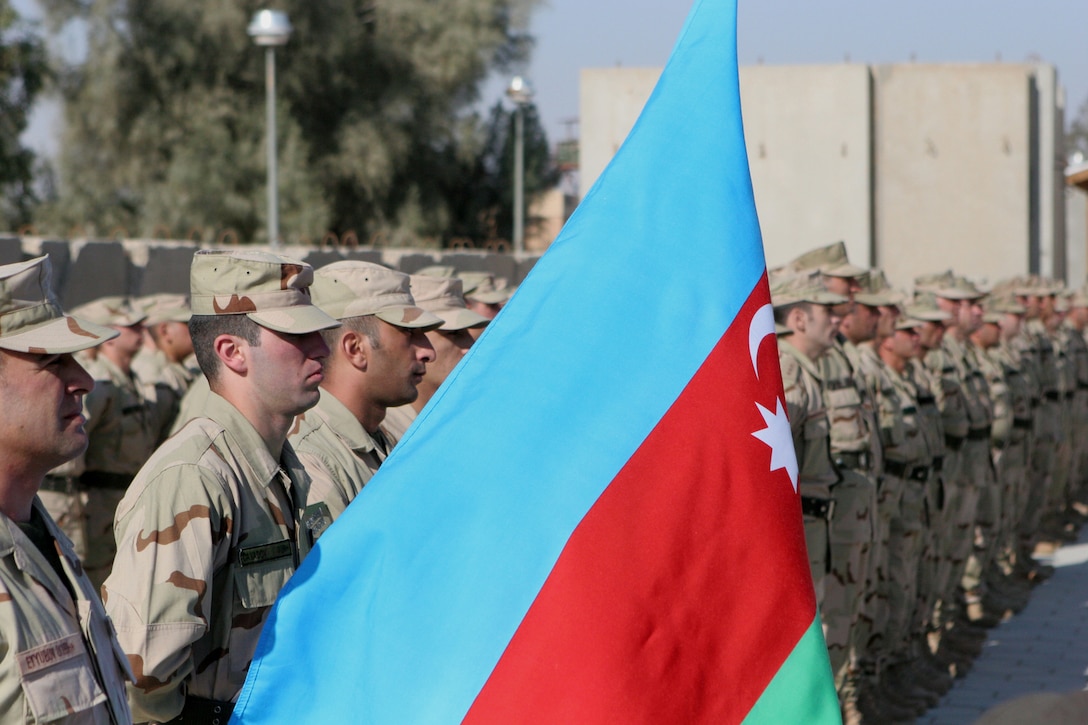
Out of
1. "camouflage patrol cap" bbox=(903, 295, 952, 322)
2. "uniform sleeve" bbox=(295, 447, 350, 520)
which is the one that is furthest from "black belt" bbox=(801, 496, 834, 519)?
"uniform sleeve" bbox=(295, 447, 350, 520)

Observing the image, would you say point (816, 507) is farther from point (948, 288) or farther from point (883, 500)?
point (948, 288)

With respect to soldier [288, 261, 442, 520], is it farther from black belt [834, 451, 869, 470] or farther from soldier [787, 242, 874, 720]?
black belt [834, 451, 869, 470]

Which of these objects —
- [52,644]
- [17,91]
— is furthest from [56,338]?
[17,91]

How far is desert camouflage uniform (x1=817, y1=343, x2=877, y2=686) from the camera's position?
655 centimetres

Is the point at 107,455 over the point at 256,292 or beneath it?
beneath

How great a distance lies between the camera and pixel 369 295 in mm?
3943

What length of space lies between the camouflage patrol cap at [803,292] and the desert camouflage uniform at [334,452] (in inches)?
118

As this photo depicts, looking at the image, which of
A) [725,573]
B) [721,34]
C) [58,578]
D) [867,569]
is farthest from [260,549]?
[867,569]

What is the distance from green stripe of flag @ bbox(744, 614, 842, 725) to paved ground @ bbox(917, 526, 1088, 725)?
4116 millimetres

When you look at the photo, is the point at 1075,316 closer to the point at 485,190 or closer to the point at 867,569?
the point at 867,569

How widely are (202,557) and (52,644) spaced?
523 mm

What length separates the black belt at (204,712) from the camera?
2.76 metres

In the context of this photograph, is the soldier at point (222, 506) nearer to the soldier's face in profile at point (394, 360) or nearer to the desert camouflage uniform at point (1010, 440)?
the soldier's face in profile at point (394, 360)

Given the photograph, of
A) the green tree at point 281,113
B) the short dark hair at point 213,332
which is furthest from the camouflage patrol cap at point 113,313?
the green tree at point 281,113
